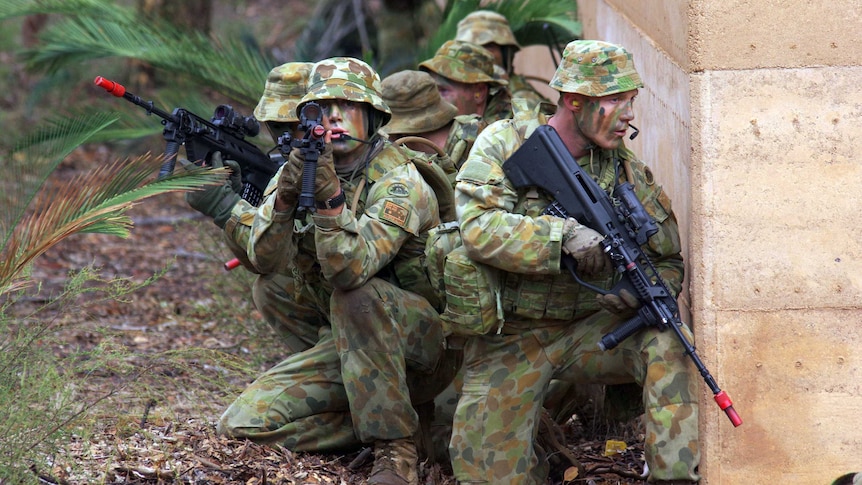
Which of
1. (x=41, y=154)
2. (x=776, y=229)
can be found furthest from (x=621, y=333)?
(x=41, y=154)

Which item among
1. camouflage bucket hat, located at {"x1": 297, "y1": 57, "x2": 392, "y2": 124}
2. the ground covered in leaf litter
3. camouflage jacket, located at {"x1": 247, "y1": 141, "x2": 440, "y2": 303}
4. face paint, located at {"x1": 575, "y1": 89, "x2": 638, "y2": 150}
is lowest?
the ground covered in leaf litter

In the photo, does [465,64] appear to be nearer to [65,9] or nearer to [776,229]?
[65,9]

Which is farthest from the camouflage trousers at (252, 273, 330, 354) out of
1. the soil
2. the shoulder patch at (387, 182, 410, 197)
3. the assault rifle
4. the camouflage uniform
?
the assault rifle

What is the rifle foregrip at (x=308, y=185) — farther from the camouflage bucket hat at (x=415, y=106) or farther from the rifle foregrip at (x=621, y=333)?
the camouflage bucket hat at (x=415, y=106)

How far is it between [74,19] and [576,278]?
4528mm

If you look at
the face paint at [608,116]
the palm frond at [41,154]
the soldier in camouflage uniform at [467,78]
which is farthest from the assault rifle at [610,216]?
the soldier in camouflage uniform at [467,78]

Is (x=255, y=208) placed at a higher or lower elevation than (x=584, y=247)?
lower

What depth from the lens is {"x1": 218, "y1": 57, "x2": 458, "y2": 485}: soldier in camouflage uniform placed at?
4.30 m

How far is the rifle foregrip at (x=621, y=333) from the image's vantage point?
3.89 meters

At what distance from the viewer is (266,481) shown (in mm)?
4215

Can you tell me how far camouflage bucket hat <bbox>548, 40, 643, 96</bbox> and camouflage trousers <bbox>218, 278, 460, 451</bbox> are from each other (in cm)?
109

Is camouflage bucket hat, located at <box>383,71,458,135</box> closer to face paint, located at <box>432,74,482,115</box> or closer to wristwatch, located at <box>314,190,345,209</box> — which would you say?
face paint, located at <box>432,74,482,115</box>

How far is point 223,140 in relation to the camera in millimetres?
5141

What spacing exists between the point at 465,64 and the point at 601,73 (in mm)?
2356
